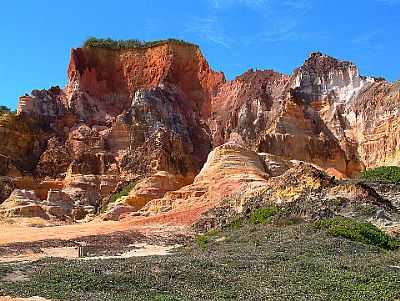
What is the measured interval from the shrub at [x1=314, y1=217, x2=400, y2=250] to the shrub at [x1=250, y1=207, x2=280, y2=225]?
5663mm

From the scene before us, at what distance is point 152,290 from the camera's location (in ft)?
51.3

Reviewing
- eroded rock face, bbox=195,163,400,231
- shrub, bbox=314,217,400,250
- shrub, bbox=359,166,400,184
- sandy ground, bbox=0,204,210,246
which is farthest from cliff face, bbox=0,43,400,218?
shrub, bbox=314,217,400,250

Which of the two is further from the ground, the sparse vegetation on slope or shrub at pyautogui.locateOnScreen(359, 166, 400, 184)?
the sparse vegetation on slope

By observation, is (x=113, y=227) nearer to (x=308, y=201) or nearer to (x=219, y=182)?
(x=219, y=182)

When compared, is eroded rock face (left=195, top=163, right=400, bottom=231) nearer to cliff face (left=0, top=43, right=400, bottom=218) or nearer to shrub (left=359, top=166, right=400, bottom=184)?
shrub (left=359, top=166, right=400, bottom=184)

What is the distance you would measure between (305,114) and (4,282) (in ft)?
203

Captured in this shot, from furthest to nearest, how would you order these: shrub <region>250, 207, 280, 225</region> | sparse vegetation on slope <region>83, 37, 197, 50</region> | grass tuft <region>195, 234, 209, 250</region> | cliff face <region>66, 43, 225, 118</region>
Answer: sparse vegetation on slope <region>83, 37, 197, 50</region>, cliff face <region>66, 43, 225, 118</region>, shrub <region>250, 207, 280, 225</region>, grass tuft <region>195, 234, 209, 250</region>

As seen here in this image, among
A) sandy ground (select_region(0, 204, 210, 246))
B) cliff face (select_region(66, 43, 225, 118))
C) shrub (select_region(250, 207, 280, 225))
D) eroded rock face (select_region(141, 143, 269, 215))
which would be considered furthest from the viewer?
cliff face (select_region(66, 43, 225, 118))

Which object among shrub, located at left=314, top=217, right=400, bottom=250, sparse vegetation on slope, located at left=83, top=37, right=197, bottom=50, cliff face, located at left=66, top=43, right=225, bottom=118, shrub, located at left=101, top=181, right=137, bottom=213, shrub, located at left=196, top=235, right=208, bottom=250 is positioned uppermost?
sparse vegetation on slope, located at left=83, top=37, right=197, bottom=50

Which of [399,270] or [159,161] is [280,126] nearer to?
[159,161]

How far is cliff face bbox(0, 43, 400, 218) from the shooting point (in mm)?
68812

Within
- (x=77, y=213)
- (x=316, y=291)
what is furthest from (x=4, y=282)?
(x=77, y=213)

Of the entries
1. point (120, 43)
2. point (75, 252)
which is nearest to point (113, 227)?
point (75, 252)

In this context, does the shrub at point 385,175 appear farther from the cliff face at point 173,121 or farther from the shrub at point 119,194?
the shrub at point 119,194
